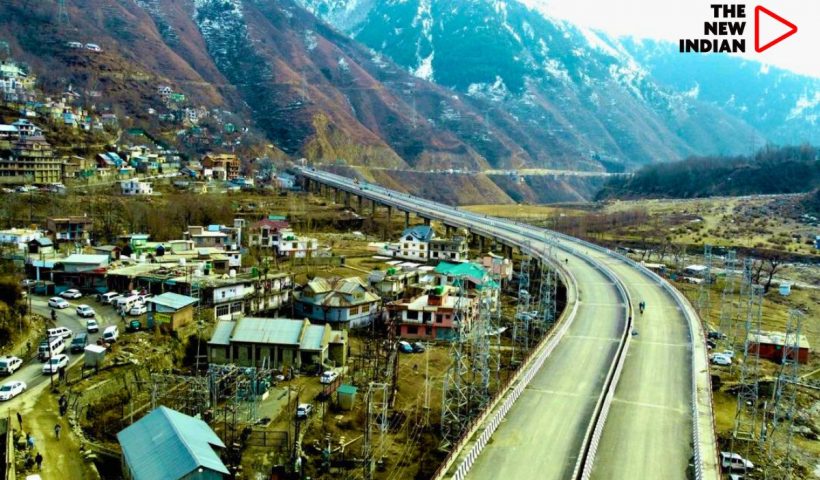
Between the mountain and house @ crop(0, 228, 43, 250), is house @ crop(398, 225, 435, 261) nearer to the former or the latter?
house @ crop(0, 228, 43, 250)

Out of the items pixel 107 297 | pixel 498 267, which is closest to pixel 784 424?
pixel 498 267

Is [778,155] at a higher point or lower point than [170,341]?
higher

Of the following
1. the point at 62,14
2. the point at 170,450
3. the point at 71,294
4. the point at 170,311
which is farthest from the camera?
the point at 62,14

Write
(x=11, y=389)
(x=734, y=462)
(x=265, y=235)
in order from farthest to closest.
→ (x=265, y=235), (x=734, y=462), (x=11, y=389)

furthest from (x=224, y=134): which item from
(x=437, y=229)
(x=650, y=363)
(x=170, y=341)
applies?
(x=650, y=363)

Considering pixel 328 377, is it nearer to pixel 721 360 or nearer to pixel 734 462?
pixel 734 462

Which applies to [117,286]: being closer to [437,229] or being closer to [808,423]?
[808,423]

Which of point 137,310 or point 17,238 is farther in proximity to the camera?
point 17,238
